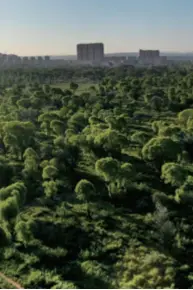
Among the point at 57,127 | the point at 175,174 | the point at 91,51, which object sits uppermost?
the point at 91,51

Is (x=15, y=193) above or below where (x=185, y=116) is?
below

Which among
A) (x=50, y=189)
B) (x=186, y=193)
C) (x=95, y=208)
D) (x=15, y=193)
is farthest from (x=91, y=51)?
(x=15, y=193)

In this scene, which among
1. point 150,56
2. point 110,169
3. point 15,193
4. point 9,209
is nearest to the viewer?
point 9,209

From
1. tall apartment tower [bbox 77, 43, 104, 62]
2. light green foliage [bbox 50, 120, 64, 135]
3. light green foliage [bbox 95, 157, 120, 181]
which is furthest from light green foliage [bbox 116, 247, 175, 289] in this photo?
tall apartment tower [bbox 77, 43, 104, 62]

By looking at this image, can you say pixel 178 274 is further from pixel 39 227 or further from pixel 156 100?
pixel 156 100

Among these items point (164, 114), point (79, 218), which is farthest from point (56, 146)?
point (164, 114)

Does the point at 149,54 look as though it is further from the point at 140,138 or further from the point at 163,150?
the point at 163,150

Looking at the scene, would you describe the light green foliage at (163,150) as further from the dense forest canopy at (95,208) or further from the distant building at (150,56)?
the distant building at (150,56)
